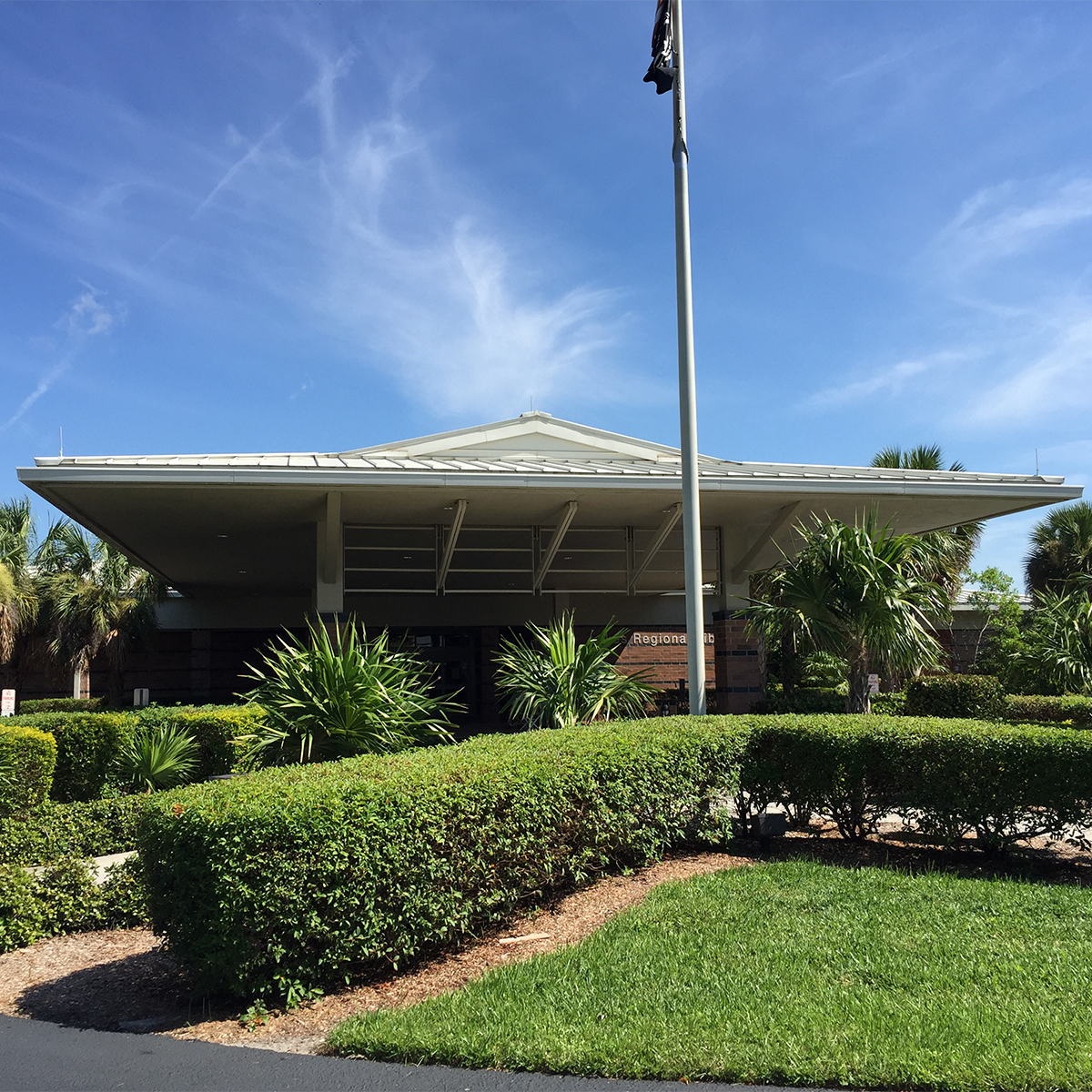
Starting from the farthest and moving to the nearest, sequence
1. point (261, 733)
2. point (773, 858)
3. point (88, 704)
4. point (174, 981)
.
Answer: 1. point (88, 704)
2. point (261, 733)
3. point (773, 858)
4. point (174, 981)

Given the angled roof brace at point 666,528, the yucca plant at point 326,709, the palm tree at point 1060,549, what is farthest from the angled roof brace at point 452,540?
the palm tree at point 1060,549

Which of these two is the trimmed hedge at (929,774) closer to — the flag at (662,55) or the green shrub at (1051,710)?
the green shrub at (1051,710)

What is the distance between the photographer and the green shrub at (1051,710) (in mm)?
14044

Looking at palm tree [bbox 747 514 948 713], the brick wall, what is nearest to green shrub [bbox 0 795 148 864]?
palm tree [bbox 747 514 948 713]

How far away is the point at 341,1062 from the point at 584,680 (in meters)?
6.43

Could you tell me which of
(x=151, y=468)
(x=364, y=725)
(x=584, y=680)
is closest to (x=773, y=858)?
(x=584, y=680)

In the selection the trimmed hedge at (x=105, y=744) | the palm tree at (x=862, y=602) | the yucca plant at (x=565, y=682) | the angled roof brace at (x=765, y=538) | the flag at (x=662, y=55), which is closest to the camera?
the yucca plant at (x=565, y=682)

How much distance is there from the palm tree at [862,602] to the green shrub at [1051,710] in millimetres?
3503

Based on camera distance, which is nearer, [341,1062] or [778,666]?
[341,1062]

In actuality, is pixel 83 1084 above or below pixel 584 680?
below

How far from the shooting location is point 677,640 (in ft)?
90.3

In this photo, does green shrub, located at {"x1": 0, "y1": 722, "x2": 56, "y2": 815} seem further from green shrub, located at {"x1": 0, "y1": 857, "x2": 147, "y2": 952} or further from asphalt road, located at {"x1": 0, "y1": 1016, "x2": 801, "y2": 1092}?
asphalt road, located at {"x1": 0, "y1": 1016, "x2": 801, "y2": 1092}

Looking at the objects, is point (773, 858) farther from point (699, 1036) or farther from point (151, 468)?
point (151, 468)

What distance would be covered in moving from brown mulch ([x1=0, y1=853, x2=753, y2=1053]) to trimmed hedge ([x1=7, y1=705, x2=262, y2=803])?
5795 millimetres
